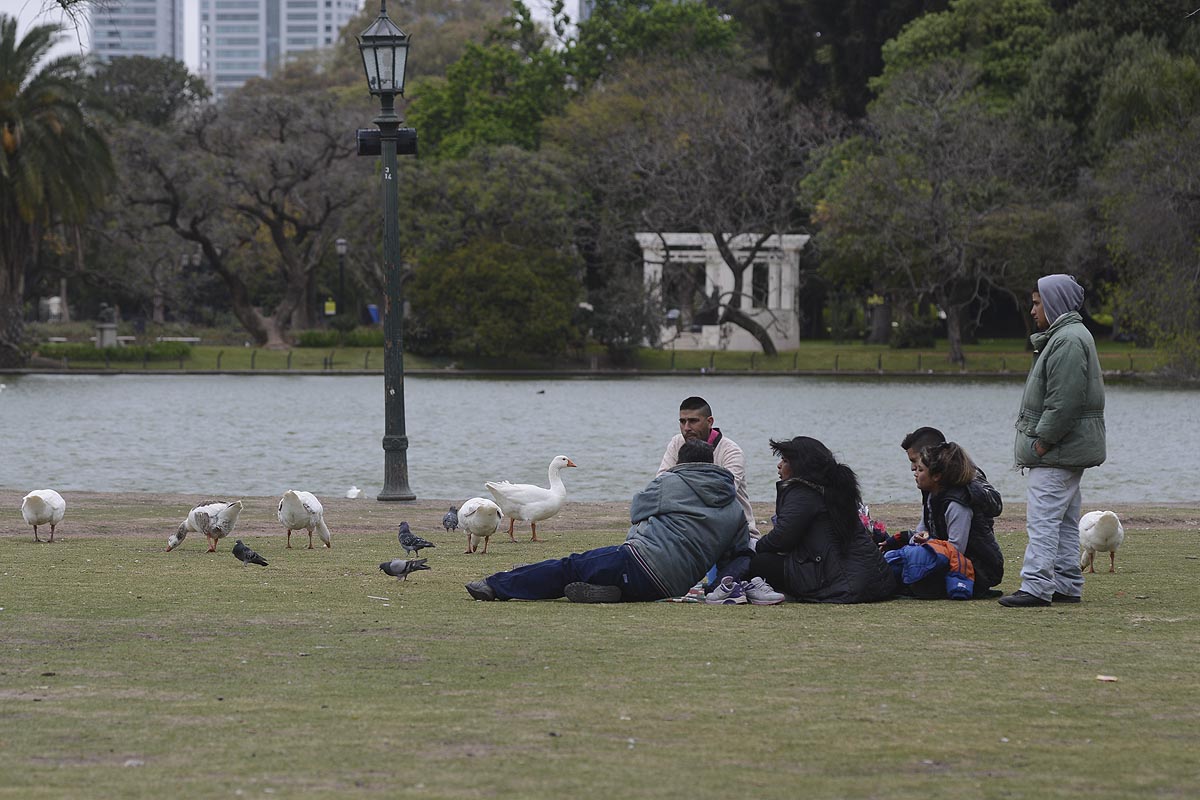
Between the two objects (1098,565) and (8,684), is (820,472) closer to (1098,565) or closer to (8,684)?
(1098,565)

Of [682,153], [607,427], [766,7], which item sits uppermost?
[766,7]

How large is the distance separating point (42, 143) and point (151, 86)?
141ft

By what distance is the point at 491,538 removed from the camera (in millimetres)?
13859

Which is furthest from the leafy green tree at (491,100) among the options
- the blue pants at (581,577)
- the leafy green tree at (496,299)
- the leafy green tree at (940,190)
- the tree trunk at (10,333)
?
the blue pants at (581,577)

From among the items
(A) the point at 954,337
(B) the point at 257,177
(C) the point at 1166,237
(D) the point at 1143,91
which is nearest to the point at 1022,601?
(C) the point at 1166,237

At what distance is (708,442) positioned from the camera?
33.2 feet

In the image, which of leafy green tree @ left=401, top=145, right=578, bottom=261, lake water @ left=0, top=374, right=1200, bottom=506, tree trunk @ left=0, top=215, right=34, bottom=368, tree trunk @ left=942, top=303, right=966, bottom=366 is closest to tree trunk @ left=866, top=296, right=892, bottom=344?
tree trunk @ left=942, top=303, right=966, bottom=366

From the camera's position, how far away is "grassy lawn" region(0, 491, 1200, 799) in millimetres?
5309

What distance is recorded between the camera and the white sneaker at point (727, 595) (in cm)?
925

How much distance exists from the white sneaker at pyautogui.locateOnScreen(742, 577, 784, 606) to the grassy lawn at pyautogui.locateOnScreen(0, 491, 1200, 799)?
0.20 meters

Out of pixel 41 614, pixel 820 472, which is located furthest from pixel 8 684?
pixel 820 472

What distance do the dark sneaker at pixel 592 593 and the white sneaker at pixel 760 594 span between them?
28.3 inches

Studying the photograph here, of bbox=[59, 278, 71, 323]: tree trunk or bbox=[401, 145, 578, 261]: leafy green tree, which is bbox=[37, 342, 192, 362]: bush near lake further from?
bbox=[59, 278, 71, 323]: tree trunk

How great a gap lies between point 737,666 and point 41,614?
12.1 feet
